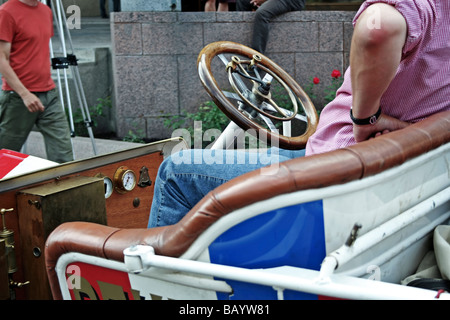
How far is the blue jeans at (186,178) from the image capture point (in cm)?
176

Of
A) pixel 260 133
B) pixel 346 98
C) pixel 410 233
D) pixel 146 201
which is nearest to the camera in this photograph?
pixel 410 233

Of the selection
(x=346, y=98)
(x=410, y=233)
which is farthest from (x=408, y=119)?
(x=410, y=233)

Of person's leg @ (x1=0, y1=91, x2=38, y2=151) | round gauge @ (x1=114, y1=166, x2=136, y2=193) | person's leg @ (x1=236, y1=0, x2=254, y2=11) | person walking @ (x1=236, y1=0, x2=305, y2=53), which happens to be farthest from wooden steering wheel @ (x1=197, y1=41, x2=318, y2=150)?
person's leg @ (x1=236, y1=0, x2=254, y2=11)

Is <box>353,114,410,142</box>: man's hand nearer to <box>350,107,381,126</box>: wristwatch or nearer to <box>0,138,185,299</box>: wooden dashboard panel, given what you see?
<box>350,107,381,126</box>: wristwatch

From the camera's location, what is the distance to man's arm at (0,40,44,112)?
3.83 meters

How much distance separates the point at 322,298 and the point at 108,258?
1.76 ft

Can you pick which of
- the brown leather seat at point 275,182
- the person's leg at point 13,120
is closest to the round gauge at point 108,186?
the brown leather seat at point 275,182

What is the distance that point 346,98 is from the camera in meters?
1.70

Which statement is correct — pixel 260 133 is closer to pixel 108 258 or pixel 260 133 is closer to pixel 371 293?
pixel 108 258

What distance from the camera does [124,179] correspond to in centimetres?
211

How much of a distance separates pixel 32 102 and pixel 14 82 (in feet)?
0.63

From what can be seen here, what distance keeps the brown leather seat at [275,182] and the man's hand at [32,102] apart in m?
2.90

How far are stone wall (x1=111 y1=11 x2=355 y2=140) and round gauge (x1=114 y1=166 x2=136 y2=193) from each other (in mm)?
3588

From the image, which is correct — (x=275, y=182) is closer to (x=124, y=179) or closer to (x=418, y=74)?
(x=418, y=74)
